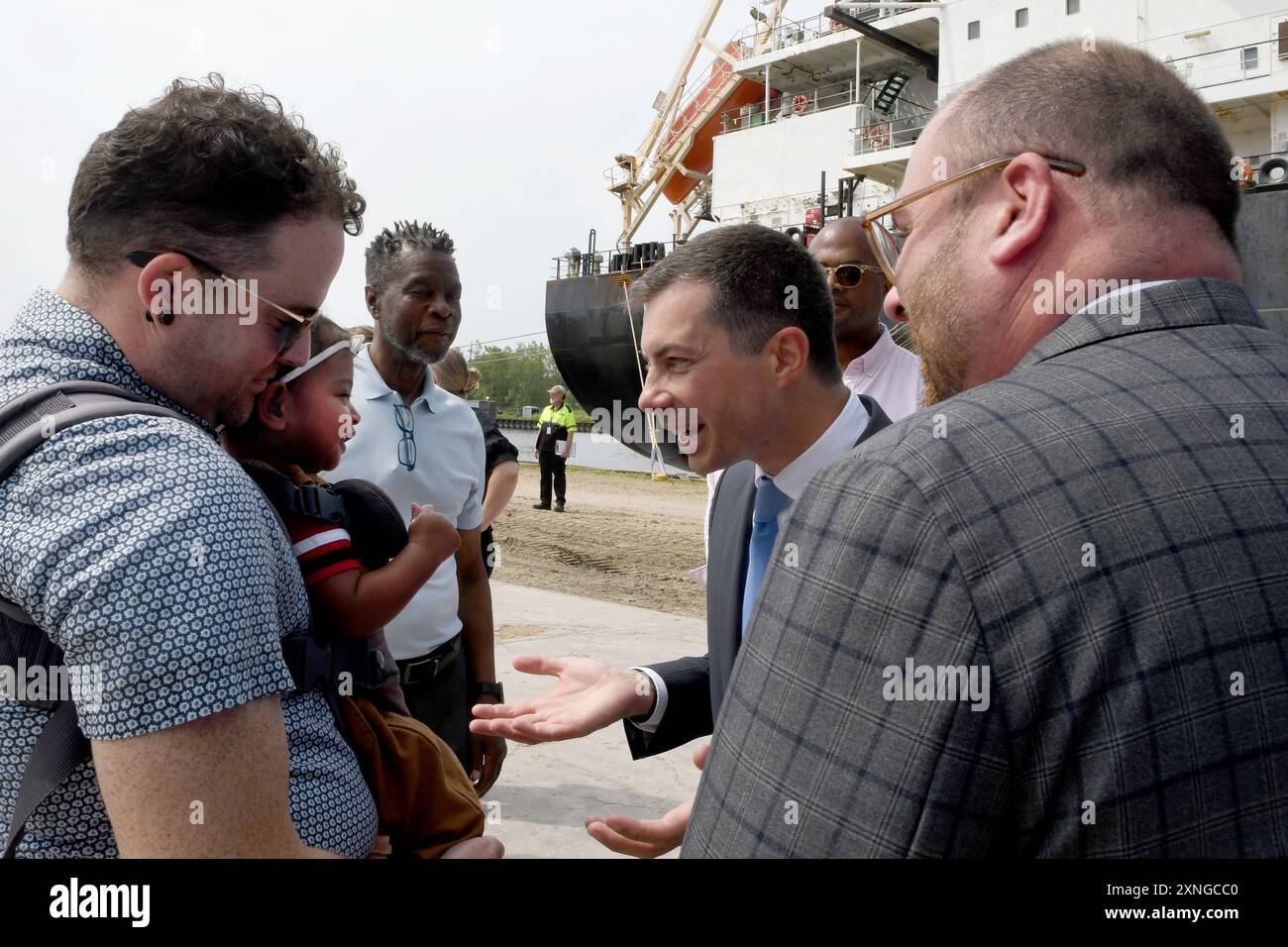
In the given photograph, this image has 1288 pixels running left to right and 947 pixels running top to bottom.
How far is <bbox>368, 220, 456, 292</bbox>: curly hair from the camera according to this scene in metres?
3.58

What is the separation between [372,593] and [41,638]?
0.72 meters

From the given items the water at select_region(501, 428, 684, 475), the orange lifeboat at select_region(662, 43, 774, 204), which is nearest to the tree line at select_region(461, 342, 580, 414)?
the water at select_region(501, 428, 684, 475)

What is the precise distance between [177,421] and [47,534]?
192 millimetres

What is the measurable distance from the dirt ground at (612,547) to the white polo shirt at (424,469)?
524 centimetres

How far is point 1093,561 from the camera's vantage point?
2.60 feet

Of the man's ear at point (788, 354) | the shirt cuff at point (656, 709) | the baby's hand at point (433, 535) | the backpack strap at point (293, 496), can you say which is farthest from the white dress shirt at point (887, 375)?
the backpack strap at point (293, 496)

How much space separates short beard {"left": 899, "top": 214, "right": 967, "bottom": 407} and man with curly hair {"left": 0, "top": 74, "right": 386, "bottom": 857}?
86 centimetres

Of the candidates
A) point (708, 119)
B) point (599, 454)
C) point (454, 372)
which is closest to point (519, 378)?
point (599, 454)

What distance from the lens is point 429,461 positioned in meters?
3.20

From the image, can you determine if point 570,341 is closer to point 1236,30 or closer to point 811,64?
point 811,64

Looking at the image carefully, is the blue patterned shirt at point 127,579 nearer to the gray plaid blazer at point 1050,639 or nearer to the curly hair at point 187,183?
the curly hair at point 187,183

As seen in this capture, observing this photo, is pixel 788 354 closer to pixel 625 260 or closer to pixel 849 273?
pixel 849 273

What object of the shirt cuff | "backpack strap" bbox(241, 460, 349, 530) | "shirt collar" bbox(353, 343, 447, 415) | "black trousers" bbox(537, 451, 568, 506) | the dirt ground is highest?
"shirt collar" bbox(353, 343, 447, 415)

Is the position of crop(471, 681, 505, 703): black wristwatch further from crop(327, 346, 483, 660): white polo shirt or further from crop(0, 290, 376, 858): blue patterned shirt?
crop(0, 290, 376, 858): blue patterned shirt
